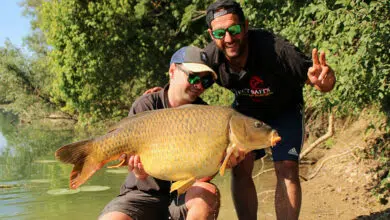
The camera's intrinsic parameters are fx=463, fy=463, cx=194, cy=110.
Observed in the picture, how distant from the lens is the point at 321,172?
22.0 feet

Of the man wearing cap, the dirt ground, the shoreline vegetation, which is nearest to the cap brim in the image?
the man wearing cap

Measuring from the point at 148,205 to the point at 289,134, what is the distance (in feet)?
3.80

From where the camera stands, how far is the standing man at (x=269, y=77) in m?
3.22

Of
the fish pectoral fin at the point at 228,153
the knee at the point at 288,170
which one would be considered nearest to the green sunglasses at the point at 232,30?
the fish pectoral fin at the point at 228,153

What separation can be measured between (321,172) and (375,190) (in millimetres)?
1904

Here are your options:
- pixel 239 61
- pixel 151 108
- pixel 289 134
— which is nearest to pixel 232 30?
pixel 239 61

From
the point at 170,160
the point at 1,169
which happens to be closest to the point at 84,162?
the point at 170,160

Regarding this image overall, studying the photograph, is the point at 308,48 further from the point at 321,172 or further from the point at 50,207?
the point at 50,207

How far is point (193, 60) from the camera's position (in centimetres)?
318

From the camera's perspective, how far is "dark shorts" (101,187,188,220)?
3.20 m

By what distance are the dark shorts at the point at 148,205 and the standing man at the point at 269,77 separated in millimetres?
771

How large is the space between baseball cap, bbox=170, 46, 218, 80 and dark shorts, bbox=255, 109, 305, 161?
2.21 ft

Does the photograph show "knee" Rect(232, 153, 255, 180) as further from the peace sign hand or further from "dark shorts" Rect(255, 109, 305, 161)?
the peace sign hand

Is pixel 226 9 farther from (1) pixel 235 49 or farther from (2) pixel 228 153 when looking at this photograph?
(2) pixel 228 153
